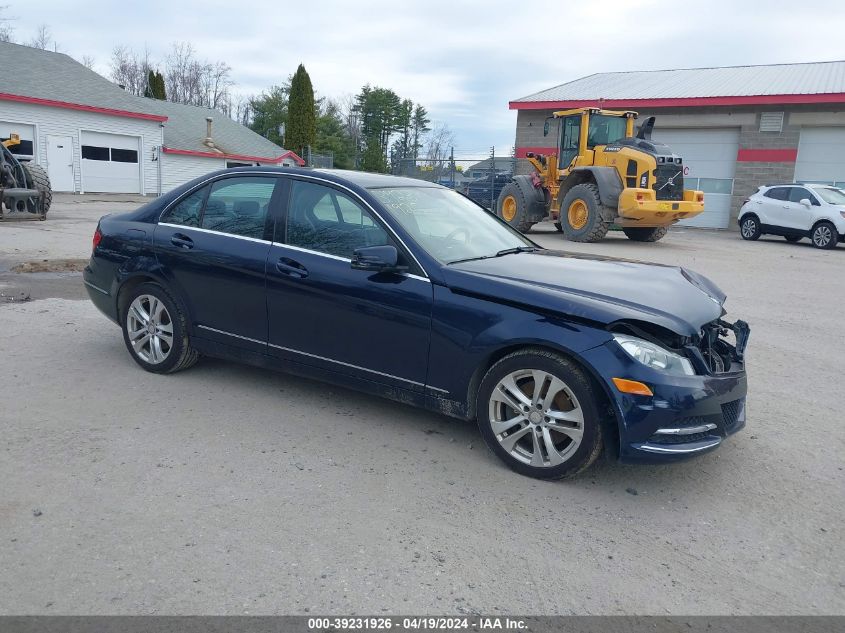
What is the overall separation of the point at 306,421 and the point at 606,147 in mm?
14309

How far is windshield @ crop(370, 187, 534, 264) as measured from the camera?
4.34m

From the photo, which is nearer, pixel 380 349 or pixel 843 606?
pixel 843 606

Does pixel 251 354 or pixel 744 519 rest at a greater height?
pixel 251 354

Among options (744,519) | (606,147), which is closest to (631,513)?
(744,519)

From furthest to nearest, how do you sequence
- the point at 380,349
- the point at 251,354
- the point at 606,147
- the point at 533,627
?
the point at 606,147
the point at 251,354
the point at 380,349
the point at 533,627

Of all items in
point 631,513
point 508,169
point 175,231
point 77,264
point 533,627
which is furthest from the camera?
point 508,169

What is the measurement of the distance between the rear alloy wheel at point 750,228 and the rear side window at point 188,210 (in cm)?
1878

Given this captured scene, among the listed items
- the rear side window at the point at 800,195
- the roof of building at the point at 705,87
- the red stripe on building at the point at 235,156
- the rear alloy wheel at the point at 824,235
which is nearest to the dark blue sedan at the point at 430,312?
the rear alloy wheel at the point at 824,235

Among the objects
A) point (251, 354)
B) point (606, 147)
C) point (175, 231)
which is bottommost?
point (251, 354)

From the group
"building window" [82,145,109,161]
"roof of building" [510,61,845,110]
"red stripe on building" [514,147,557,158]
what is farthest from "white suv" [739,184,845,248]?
"building window" [82,145,109,161]

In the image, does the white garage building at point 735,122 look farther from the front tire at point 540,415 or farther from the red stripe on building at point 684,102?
the front tire at point 540,415

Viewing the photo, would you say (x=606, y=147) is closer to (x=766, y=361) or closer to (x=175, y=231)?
(x=766, y=361)

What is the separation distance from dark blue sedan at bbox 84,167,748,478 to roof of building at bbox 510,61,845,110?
22755 mm

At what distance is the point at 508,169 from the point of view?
30.8m
